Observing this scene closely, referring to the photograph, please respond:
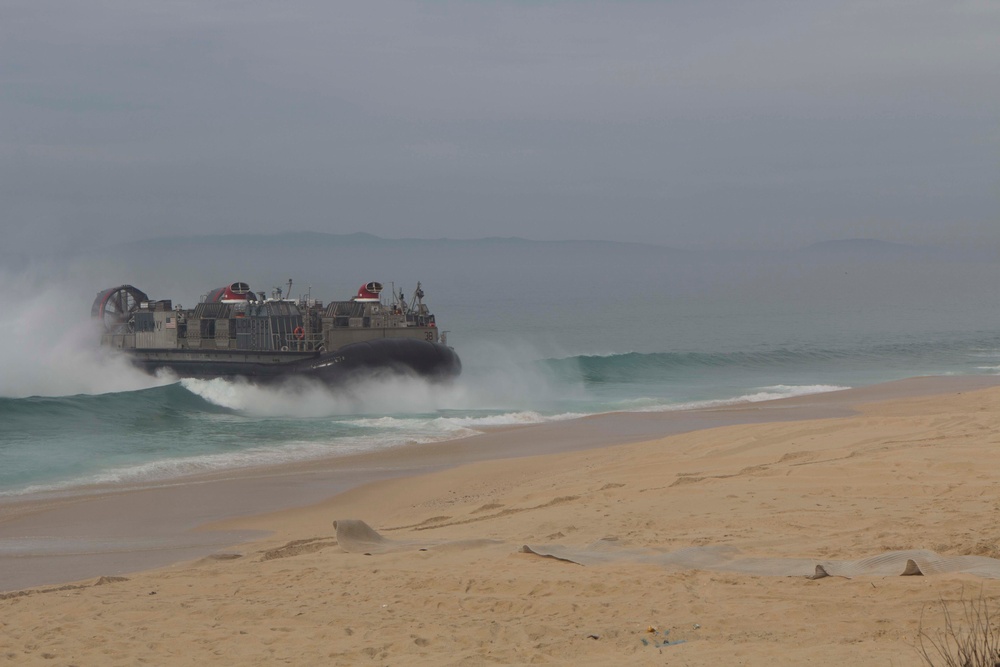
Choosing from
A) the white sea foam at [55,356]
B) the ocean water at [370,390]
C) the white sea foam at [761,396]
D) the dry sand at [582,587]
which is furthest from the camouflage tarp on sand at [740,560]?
the white sea foam at [55,356]

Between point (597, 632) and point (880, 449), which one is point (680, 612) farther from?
point (880, 449)

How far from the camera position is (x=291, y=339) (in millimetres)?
28125

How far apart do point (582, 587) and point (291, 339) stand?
22.7 m

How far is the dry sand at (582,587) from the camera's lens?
530cm

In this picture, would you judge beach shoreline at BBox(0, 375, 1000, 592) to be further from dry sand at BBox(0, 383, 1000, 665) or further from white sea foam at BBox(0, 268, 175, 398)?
white sea foam at BBox(0, 268, 175, 398)

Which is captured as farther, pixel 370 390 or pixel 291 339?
pixel 291 339

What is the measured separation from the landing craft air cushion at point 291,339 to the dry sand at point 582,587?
15443 mm

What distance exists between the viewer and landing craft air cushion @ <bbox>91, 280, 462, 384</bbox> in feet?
88.0

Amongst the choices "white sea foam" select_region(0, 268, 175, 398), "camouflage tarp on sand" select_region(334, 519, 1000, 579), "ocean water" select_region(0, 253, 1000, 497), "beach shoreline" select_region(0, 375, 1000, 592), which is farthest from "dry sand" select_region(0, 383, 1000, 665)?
"white sea foam" select_region(0, 268, 175, 398)

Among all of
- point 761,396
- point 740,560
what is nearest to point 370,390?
point 761,396

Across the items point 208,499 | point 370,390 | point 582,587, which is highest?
point 370,390

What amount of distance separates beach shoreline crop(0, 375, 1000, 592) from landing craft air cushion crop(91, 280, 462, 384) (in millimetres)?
5872

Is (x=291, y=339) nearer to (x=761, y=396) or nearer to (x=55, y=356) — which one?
(x=55, y=356)

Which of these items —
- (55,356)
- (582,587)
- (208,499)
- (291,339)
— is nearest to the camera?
(582,587)
